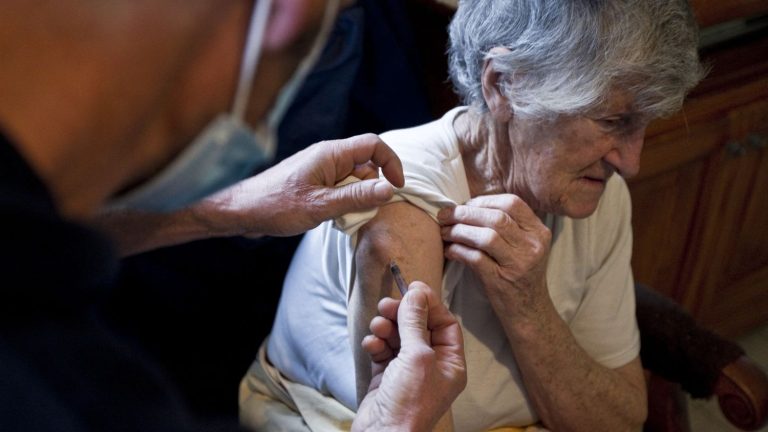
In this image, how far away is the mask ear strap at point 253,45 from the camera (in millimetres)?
527

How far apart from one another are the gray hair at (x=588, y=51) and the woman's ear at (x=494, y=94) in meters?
0.01

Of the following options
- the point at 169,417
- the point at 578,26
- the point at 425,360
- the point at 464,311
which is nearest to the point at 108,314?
the point at 464,311

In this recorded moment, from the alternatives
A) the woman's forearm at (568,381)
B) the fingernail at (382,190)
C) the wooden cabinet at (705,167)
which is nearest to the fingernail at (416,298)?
the fingernail at (382,190)

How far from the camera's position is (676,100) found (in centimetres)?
120

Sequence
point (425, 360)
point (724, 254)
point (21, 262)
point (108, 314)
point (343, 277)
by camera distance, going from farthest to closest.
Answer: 1. point (724, 254)
2. point (108, 314)
3. point (343, 277)
4. point (425, 360)
5. point (21, 262)

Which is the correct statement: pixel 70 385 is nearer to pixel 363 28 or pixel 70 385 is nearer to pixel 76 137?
pixel 76 137

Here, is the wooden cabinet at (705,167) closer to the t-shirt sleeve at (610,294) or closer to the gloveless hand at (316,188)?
the t-shirt sleeve at (610,294)

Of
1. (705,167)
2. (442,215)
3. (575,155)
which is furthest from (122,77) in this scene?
(705,167)

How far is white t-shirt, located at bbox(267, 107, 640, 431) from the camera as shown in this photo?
128 cm

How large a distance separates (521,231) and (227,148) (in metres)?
0.70

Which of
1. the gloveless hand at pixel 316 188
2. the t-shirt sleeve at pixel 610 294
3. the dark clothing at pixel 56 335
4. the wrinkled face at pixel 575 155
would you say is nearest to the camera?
the dark clothing at pixel 56 335

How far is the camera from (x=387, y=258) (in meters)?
1.12

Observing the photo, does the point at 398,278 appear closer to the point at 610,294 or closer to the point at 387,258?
the point at 387,258

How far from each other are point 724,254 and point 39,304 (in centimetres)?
205
